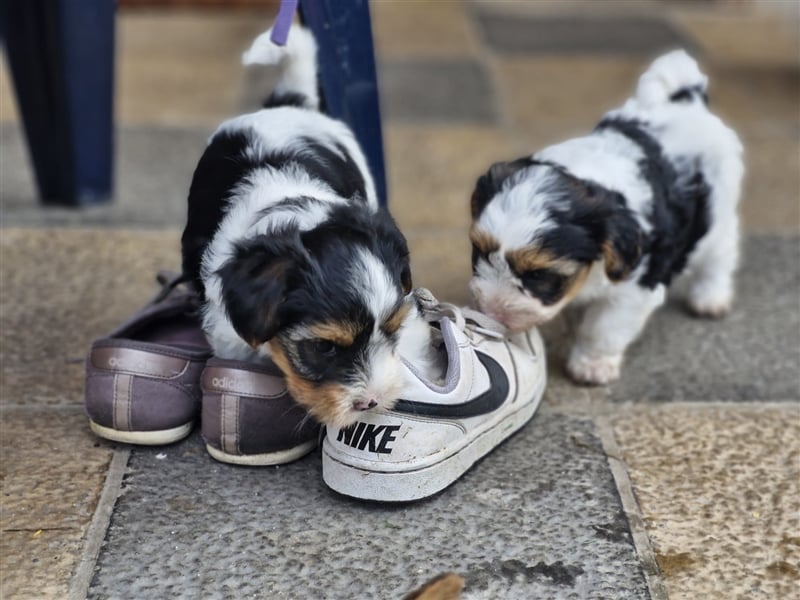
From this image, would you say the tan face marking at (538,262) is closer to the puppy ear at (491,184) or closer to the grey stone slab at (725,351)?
the puppy ear at (491,184)

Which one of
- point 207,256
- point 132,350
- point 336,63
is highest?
point 336,63

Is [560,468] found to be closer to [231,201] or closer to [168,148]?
[231,201]

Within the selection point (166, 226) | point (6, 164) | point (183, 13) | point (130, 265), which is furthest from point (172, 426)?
point (183, 13)

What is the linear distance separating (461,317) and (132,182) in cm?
264

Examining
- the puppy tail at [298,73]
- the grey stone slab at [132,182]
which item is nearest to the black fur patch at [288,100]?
the puppy tail at [298,73]

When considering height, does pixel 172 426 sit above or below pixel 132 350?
below

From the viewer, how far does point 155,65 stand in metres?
6.75

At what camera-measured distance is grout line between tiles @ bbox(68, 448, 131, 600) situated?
2.24 metres

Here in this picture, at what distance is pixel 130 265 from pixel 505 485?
197 cm

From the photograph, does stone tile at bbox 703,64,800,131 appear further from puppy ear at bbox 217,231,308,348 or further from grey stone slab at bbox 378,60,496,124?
puppy ear at bbox 217,231,308,348

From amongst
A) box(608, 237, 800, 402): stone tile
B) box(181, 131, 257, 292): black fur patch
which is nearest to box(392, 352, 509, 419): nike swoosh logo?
box(608, 237, 800, 402): stone tile

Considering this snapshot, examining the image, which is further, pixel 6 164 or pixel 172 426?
pixel 6 164

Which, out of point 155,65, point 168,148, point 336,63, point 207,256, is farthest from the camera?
point 155,65

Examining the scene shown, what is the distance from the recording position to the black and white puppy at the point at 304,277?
7.40 ft
